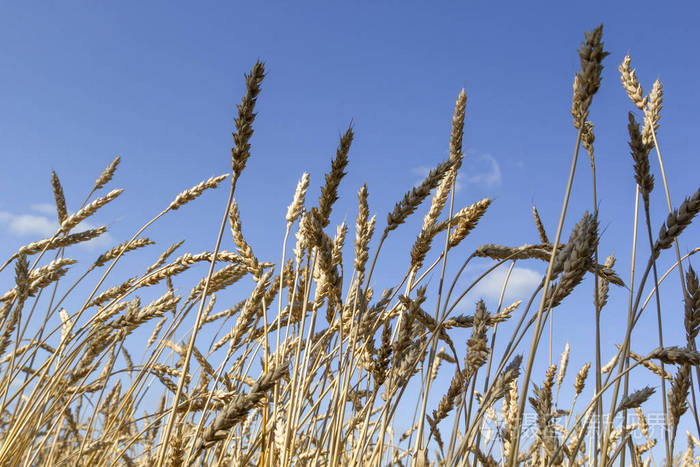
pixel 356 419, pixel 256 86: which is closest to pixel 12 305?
pixel 356 419

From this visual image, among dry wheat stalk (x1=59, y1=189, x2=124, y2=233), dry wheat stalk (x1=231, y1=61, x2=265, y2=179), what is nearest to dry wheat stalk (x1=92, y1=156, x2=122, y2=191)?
dry wheat stalk (x1=59, y1=189, x2=124, y2=233)

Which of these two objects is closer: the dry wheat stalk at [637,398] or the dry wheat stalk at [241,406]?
the dry wheat stalk at [241,406]

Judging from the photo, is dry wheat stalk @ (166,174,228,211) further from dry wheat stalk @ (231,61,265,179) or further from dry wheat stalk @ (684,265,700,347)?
dry wheat stalk @ (684,265,700,347)

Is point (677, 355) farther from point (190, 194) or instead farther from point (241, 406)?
point (190, 194)

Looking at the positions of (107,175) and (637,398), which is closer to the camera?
(637,398)

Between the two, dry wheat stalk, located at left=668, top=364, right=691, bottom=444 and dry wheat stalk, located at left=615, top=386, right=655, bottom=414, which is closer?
dry wheat stalk, located at left=615, top=386, right=655, bottom=414

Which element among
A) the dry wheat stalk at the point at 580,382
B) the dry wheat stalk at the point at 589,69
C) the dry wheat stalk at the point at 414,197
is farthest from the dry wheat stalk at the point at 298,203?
the dry wheat stalk at the point at 580,382

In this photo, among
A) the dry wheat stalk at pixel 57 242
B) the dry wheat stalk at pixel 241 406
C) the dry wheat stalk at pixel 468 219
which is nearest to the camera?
the dry wheat stalk at pixel 241 406

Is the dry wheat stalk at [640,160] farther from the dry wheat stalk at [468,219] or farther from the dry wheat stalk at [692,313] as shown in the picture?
the dry wheat stalk at [468,219]

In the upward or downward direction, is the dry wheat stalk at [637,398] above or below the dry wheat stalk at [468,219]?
below

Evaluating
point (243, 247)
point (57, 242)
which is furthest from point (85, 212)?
point (243, 247)

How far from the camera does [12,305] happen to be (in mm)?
2559

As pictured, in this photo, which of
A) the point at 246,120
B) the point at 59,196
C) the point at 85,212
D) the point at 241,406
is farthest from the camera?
the point at 59,196

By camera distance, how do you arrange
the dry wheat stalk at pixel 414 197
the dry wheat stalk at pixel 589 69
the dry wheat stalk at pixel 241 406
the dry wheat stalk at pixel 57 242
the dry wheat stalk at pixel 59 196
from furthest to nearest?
the dry wheat stalk at pixel 59 196, the dry wheat stalk at pixel 57 242, the dry wheat stalk at pixel 414 197, the dry wheat stalk at pixel 589 69, the dry wheat stalk at pixel 241 406
